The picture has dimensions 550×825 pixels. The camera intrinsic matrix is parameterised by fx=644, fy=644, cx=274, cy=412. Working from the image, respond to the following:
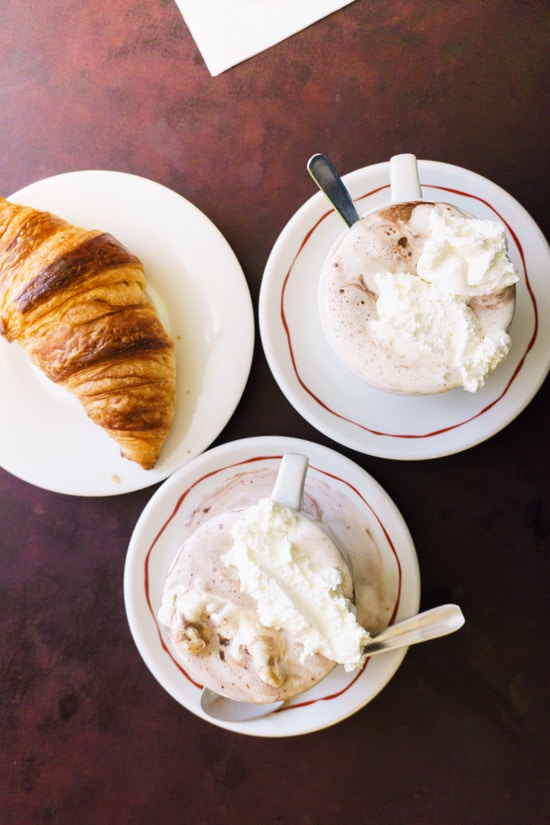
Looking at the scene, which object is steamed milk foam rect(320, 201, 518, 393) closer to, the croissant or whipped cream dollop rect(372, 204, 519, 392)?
whipped cream dollop rect(372, 204, 519, 392)

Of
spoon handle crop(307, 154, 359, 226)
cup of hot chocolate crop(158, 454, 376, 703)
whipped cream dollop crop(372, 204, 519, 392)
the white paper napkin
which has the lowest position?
cup of hot chocolate crop(158, 454, 376, 703)

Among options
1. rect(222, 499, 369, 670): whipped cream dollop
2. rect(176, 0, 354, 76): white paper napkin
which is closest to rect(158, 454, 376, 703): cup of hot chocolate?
rect(222, 499, 369, 670): whipped cream dollop

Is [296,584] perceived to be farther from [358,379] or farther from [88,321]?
[88,321]

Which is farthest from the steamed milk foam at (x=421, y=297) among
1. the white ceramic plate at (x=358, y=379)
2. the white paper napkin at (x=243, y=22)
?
the white paper napkin at (x=243, y=22)

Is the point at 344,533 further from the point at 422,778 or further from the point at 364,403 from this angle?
the point at 422,778

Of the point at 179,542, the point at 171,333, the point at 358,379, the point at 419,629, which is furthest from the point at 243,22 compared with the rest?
the point at 419,629
